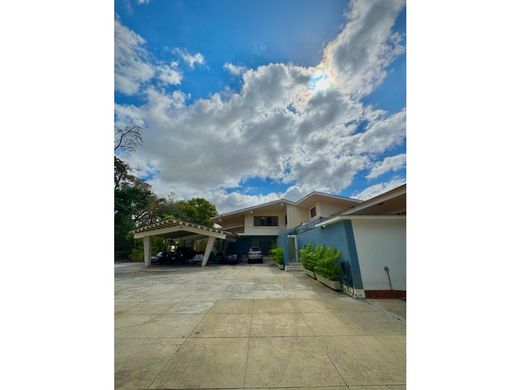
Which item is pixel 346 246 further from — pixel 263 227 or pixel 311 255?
pixel 263 227

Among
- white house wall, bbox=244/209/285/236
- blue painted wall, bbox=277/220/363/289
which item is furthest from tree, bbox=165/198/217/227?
blue painted wall, bbox=277/220/363/289

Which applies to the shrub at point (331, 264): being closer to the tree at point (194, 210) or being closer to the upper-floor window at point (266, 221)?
the upper-floor window at point (266, 221)

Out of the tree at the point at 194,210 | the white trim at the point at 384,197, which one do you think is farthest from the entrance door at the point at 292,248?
the tree at the point at 194,210

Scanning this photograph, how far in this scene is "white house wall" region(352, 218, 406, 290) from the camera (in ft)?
23.6

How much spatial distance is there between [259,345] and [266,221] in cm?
2186

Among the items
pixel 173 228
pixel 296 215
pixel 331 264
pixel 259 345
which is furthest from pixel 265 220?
pixel 259 345

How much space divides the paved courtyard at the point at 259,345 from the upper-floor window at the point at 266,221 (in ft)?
61.6

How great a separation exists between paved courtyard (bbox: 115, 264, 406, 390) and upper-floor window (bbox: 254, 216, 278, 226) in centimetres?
1878

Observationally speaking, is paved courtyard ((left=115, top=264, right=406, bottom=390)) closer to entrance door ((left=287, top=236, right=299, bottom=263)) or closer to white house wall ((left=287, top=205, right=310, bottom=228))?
entrance door ((left=287, top=236, right=299, bottom=263))

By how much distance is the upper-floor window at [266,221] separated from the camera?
25.5 m

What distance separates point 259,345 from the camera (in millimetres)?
3764
